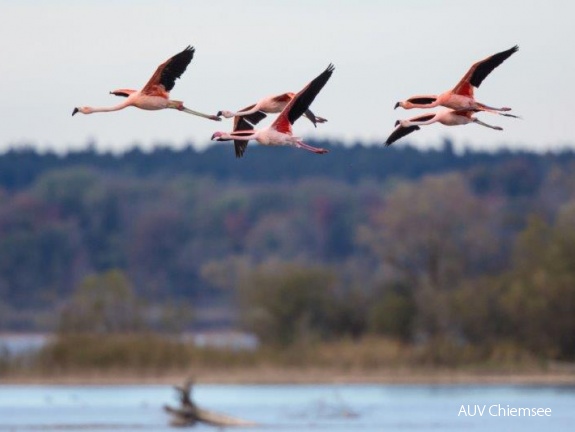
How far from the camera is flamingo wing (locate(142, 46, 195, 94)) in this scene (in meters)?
18.6

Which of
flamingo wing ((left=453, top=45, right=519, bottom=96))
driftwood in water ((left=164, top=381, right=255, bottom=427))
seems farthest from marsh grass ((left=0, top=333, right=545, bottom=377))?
flamingo wing ((left=453, top=45, right=519, bottom=96))

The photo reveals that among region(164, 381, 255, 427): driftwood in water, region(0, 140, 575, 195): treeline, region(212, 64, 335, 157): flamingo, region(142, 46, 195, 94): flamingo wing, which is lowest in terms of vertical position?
→ region(164, 381, 255, 427): driftwood in water

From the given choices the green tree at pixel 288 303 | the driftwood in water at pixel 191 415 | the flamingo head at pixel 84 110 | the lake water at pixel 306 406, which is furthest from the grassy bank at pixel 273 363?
the flamingo head at pixel 84 110

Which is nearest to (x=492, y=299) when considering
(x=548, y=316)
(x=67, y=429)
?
(x=548, y=316)

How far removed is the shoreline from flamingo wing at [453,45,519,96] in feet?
86.2

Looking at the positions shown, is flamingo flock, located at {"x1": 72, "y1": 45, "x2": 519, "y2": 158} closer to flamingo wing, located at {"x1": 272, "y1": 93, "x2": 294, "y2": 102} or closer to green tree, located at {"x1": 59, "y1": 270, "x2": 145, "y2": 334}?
flamingo wing, located at {"x1": 272, "y1": 93, "x2": 294, "y2": 102}

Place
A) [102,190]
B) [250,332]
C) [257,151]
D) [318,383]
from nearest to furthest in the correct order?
[318,383] < [250,332] < [102,190] < [257,151]

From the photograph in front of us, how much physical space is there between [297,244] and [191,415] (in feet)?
193

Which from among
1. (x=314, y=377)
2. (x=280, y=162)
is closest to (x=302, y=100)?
(x=314, y=377)

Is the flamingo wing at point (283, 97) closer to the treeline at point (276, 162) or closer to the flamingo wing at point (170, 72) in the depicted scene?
the flamingo wing at point (170, 72)

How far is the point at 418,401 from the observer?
42094 mm

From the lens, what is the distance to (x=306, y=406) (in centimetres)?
3997

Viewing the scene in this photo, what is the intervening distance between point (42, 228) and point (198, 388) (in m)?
47.2

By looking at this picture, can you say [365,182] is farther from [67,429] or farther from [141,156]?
[67,429]
